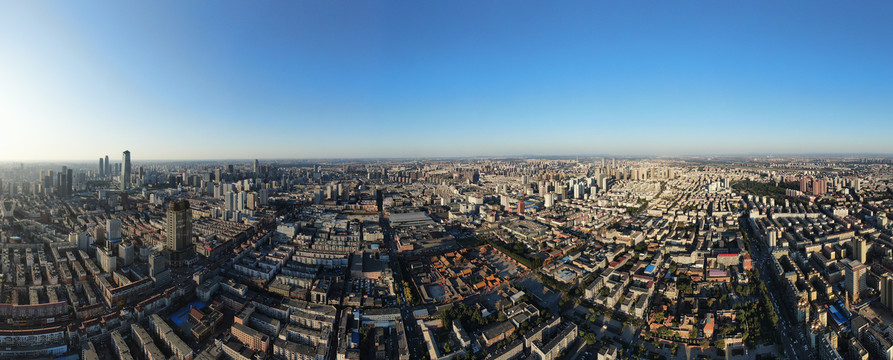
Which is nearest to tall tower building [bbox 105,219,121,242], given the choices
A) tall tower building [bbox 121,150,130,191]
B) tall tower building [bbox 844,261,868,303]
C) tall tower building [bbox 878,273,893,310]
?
tall tower building [bbox 121,150,130,191]

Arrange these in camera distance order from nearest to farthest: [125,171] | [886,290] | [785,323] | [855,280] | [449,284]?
[785,323] → [886,290] → [855,280] → [449,284] → [125,171]

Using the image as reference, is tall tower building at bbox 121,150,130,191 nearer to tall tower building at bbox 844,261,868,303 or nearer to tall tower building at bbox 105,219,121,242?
tall tower building at bbox 105,219,121,242

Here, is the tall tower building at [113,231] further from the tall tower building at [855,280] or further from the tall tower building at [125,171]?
the tall tower building at [855,280]

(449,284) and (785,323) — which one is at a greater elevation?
(449,284)

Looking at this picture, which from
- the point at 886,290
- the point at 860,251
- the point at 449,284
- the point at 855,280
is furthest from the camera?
the point at 860,251

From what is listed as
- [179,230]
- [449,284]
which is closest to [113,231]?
[179,230]

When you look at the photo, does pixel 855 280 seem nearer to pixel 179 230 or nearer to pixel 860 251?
pixel 860 251

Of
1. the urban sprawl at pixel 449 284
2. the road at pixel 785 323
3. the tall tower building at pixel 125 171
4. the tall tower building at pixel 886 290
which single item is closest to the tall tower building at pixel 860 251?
the urban sprawl at pixel 449 284

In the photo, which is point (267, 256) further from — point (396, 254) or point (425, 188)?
point (425, 188)
